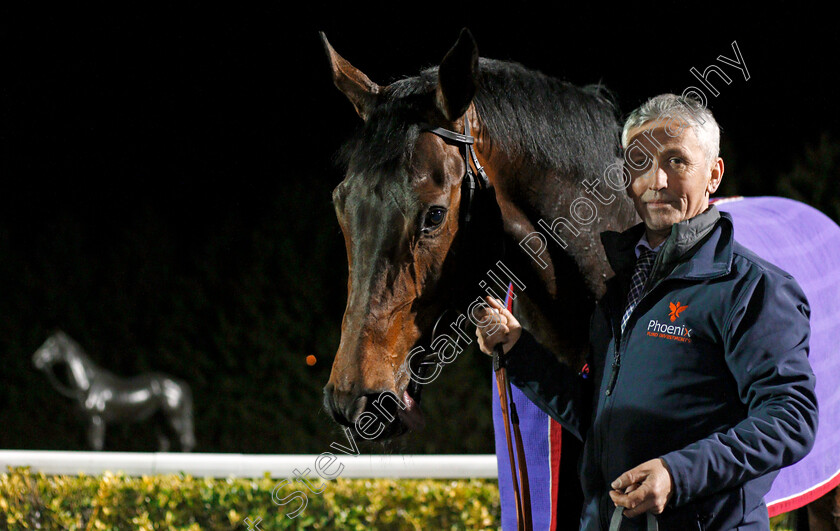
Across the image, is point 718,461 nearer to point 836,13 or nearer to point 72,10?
point 836,13

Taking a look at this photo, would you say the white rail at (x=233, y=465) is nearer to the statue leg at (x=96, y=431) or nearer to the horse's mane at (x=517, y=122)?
the statue leg at (x=96, y=431)

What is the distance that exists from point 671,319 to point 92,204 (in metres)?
4.60

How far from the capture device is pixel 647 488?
1.03 m

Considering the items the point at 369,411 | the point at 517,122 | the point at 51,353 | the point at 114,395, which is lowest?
the point at 114,395

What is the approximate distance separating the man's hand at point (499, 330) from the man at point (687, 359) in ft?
0.55

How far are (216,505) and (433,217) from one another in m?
2.09

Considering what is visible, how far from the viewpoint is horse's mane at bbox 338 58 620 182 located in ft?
4.83

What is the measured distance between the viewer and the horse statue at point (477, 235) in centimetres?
139

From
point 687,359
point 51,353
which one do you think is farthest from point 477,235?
point 51,353

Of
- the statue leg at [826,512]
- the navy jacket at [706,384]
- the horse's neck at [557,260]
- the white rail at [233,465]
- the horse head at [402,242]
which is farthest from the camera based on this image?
the white rail at [233,465]

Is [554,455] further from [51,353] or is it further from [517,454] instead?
[51,353]

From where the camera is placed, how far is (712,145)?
121 centimetres

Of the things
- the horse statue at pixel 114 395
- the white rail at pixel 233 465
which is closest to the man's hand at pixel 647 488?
the white rail at pixel 233 465

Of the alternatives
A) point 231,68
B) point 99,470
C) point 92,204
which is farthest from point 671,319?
point 92,204
